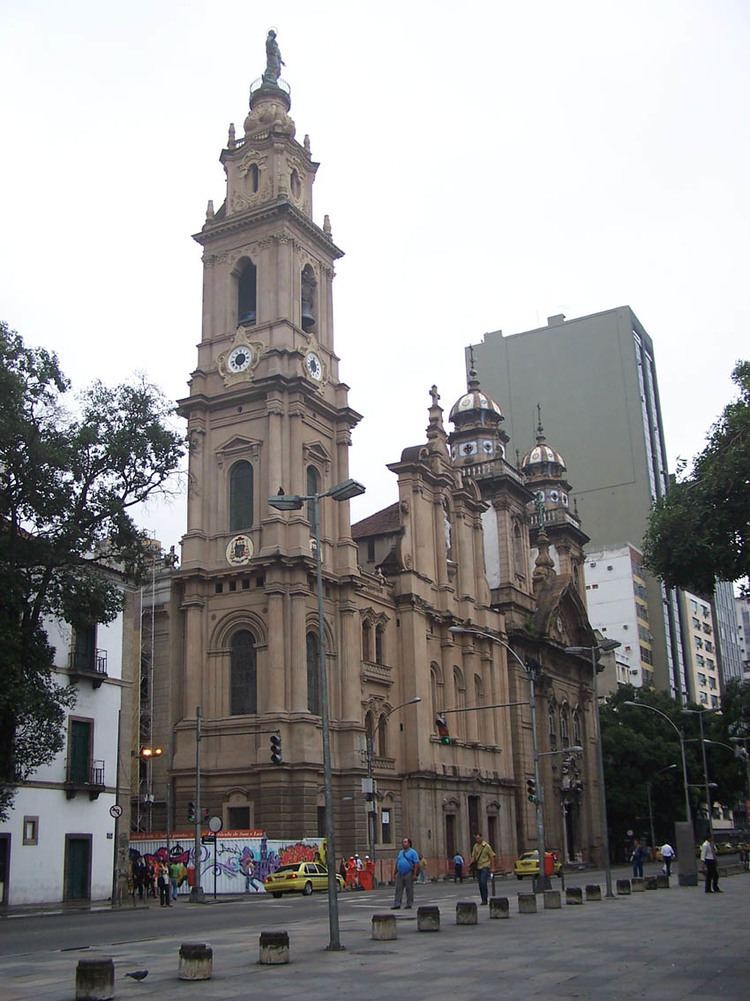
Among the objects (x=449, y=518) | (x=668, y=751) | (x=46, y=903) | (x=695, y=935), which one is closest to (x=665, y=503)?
(x=695, y=935)

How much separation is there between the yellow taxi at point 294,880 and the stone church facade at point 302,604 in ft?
20.8

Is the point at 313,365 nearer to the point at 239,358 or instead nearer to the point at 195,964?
the point at 239,358

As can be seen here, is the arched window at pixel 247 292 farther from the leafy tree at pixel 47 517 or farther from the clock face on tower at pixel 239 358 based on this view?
the leafy tree at pixel 47 517

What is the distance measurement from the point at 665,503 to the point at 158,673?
134 ft

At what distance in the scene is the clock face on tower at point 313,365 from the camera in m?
58.3

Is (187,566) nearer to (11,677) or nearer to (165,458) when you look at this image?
(165,458)

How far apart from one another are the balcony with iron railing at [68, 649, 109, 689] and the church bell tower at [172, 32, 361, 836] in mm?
9917

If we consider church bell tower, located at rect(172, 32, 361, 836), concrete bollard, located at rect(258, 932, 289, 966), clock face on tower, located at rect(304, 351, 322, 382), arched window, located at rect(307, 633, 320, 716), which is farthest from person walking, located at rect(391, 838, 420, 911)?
clock face on tower, located at rect(304, 351, 322, 382)

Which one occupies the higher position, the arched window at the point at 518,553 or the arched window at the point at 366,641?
the arched window at the point at 518,553

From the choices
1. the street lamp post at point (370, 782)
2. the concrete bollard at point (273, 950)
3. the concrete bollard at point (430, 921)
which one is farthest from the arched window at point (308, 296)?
the concrete bollard at point (273, 950)

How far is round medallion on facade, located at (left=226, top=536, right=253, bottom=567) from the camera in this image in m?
54.4

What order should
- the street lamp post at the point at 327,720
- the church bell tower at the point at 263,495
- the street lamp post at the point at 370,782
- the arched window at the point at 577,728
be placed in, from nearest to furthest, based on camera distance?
the street lamp post at the point at 327,720, the street lamp post at the point at 370,782, the church bell tower at the point at 263,495, the arched window at the point at 577,728

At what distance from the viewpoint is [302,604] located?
52.3 meters

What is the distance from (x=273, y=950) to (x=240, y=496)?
39.4 meters
